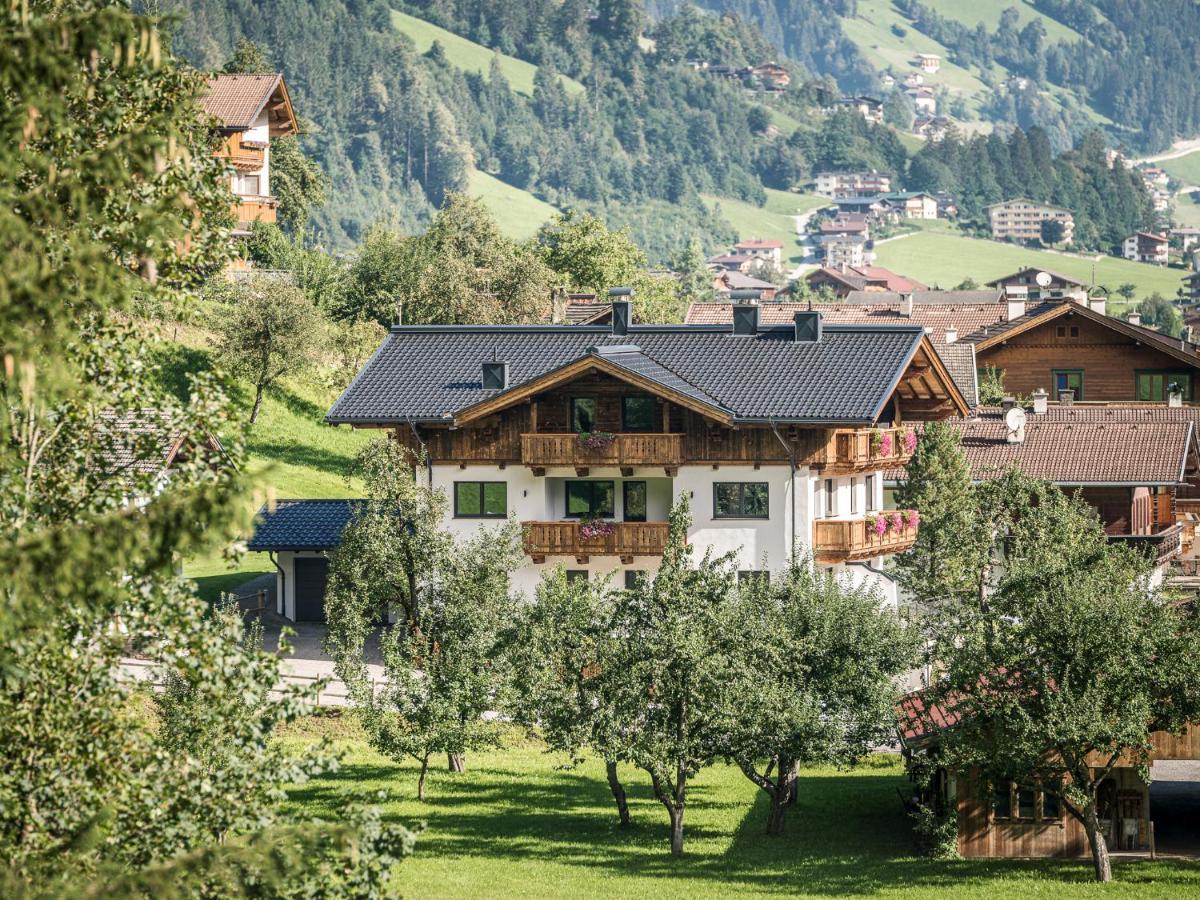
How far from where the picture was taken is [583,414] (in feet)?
147

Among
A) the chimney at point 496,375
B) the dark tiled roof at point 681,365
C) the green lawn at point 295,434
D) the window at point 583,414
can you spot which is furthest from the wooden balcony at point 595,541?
the green lawn at point 295,434

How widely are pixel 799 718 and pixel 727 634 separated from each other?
5.88ft

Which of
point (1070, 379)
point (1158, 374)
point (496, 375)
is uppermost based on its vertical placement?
point (1158, 374)

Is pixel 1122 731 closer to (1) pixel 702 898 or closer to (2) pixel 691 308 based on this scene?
(1) pixel 702 898

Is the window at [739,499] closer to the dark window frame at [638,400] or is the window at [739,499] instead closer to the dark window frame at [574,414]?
the dark window frame at [638,400]

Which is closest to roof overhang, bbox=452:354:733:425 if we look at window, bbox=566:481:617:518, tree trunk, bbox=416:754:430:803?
window, bbox=566:481:617:518

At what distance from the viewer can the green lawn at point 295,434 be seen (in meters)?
59.6

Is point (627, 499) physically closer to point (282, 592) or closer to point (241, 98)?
point (282, 592)

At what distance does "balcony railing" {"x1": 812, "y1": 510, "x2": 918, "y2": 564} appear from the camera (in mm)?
43625

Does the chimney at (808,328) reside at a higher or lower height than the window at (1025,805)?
higher

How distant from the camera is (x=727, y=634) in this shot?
30.3m

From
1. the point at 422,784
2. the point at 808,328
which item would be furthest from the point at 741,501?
the point at 422,784

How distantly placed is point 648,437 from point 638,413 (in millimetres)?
1181

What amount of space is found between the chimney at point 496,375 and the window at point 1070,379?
32772 millimetres
